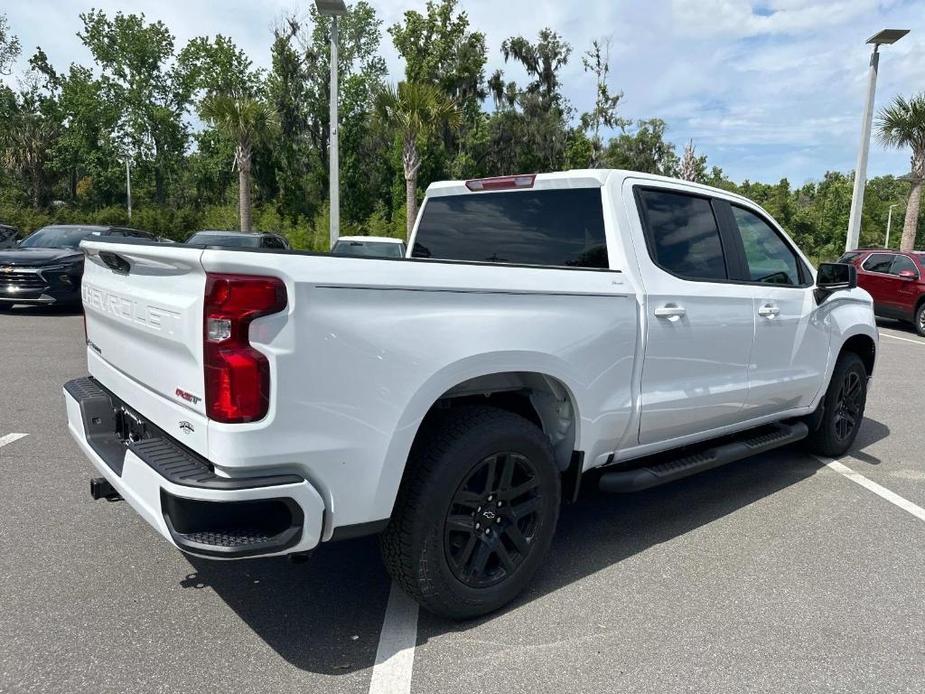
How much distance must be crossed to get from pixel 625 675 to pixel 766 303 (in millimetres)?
2516

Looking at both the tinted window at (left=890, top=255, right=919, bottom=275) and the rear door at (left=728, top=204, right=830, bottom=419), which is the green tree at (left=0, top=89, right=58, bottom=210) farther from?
the rear door at (left=728, top=204, right=830, bottom=419)

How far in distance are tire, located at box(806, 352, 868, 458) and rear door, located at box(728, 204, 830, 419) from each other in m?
0.41

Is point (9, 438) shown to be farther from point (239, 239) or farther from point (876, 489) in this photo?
point (239, 239)

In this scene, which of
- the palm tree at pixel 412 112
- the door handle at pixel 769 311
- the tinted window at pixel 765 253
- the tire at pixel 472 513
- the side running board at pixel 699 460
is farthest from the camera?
the palm tree at pixel 412 112

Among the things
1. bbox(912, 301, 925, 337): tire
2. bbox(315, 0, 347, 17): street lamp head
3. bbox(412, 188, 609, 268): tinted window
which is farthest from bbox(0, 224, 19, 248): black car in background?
bbox(912, 301, 925, 337): tire

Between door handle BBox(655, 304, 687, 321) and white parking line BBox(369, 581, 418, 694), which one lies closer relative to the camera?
white parking line BBox(369, 581, 418, 694)

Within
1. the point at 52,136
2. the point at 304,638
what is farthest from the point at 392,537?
the point at 52,136

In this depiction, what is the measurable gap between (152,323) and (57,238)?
41.6 feet

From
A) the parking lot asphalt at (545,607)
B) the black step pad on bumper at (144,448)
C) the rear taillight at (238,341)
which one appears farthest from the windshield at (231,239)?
the rear taillight at (238,341)

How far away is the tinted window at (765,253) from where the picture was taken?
14.3ft

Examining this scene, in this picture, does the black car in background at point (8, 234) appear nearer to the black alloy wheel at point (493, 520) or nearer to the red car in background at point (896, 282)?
the black alloy wheel at point (493, 520)

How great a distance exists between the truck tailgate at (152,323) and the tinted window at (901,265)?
16.0 meters

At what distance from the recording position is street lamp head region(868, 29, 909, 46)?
53.8 feet

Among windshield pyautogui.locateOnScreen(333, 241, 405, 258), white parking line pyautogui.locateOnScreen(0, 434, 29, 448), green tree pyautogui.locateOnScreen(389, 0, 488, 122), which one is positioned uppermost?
green tree pyautogui.locateOnScreen(389, 0, 488, 122)
